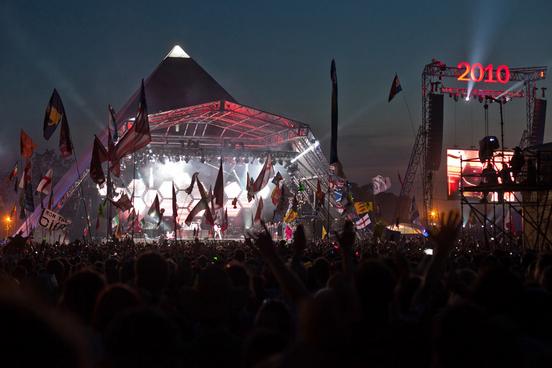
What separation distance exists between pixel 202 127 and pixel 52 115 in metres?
27.9

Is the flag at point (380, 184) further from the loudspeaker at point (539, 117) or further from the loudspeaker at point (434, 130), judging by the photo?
the loudspeaker at point (539, 117)

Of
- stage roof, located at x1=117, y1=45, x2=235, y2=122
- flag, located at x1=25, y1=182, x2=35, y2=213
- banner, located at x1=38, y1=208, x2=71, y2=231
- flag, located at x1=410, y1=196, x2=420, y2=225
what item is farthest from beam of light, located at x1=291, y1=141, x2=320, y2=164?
banner, located at x1=38, y1=208, x2=71, y2=231

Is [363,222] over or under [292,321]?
over

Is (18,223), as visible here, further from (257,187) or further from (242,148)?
(257,187)

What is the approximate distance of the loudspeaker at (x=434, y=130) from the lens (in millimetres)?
37781

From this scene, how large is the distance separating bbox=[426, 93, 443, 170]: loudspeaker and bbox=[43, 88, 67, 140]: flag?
2409 cm

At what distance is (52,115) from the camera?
19.7 metres

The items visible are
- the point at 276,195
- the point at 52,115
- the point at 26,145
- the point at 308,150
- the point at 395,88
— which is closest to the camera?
the point at 52,115

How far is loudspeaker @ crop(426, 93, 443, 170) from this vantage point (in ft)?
124

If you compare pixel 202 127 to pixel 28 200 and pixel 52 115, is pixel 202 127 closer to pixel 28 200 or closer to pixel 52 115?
pixel 28 200

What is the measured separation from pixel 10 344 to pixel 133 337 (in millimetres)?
981

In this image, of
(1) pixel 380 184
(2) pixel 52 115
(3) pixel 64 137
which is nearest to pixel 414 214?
(1) pixel 380 184

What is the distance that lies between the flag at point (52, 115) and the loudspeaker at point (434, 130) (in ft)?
79.0

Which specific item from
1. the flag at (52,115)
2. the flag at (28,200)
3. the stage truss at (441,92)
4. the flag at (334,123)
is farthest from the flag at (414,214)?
the flag at (52,115)
